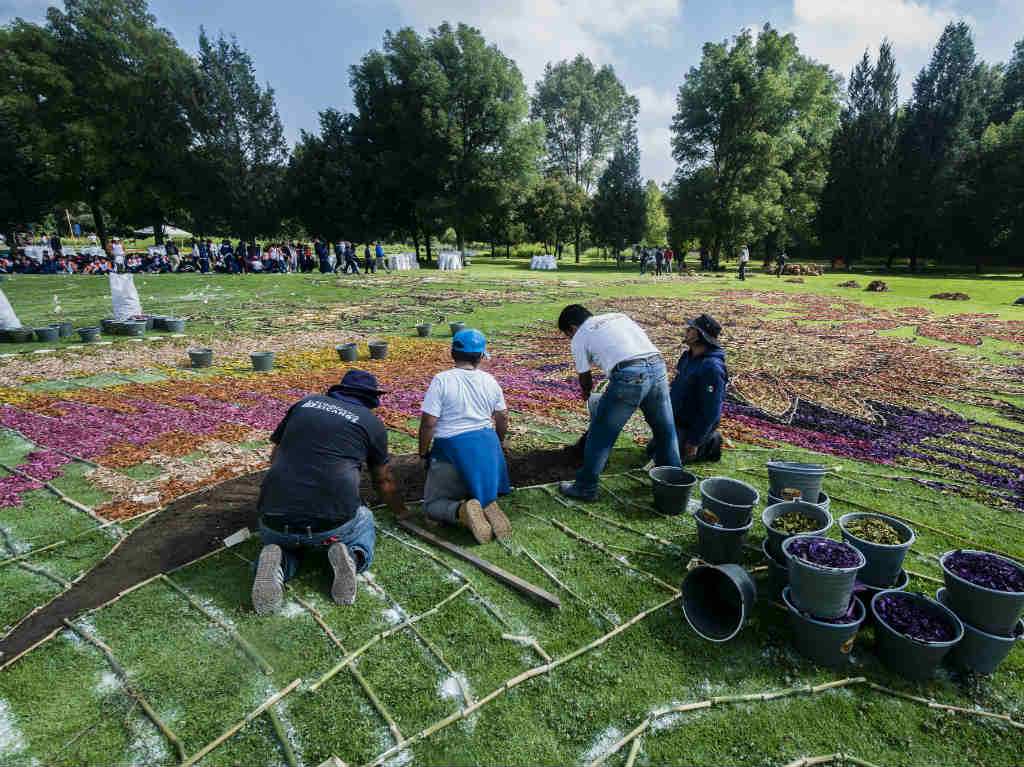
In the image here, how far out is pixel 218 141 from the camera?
3750 centimetres

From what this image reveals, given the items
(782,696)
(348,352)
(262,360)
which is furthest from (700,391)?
(262,360)

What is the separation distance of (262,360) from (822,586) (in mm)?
9007

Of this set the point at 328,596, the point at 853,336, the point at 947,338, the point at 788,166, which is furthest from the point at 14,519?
the point at 788,166

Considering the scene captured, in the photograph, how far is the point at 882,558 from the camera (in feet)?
10.3

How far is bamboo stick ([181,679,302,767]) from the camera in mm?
2379

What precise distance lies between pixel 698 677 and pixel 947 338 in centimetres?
1394

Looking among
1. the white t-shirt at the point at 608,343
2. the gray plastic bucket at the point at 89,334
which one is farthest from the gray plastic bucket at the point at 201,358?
the white t-shirt at the point at 608,343

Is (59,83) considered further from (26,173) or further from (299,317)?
(299,317)

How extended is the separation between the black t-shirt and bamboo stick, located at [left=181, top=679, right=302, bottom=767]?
3.41 feet

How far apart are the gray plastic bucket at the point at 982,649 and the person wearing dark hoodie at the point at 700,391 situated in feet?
8.47

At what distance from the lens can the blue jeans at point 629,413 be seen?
4.33 meters

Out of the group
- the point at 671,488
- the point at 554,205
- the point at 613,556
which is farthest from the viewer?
the point at 554,205

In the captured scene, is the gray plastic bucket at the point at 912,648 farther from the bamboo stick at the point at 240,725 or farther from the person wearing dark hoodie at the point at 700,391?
the bamboo stick at the point at 240,725

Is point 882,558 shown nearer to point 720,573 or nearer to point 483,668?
Result: point 720,573
